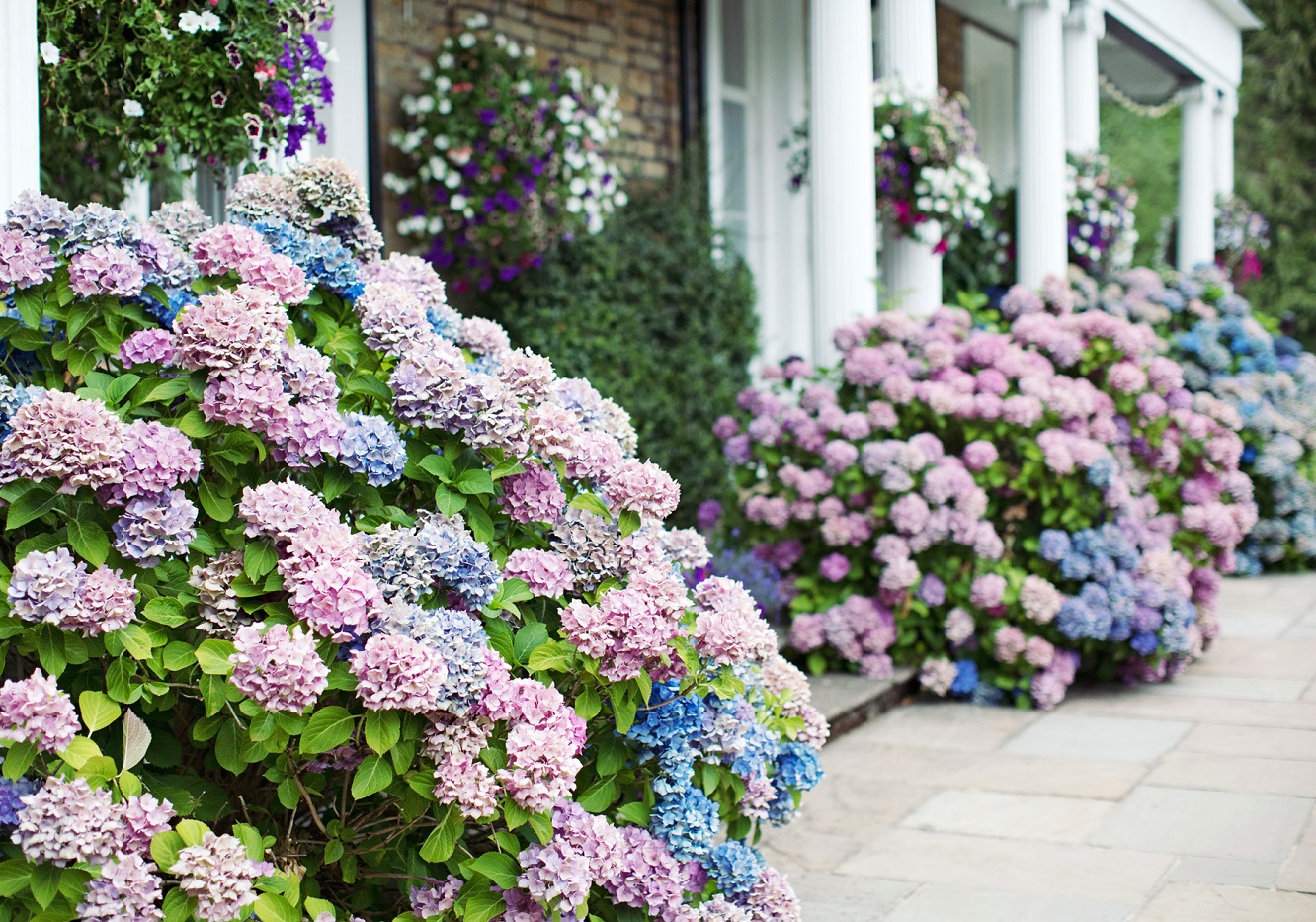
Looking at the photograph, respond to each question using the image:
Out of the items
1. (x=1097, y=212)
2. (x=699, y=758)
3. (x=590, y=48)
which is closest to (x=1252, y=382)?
(x=1097, y=212)

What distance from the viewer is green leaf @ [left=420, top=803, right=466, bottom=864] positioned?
1804 millimetres

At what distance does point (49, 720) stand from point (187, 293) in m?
0.78

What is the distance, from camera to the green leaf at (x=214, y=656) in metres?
1.71

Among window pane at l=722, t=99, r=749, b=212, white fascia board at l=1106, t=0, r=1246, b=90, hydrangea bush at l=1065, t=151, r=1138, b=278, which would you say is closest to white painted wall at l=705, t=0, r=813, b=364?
window pane at l=722, t=99, r=749, b=212

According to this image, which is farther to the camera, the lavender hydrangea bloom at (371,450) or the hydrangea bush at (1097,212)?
the hydrangea bush at (1097,212)

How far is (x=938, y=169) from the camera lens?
546cm

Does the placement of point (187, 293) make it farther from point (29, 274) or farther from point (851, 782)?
point (851, 782)

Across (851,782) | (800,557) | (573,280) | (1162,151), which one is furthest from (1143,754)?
(1162,151)

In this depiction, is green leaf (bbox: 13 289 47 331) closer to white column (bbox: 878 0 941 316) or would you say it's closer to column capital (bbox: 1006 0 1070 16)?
white column (bbox: 878 0 941 316)

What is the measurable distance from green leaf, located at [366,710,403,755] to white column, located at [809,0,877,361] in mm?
3526

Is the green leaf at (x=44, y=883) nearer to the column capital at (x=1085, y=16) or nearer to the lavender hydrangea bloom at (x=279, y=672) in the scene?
the lavender hydrangea bloom at (x=279, y=672)

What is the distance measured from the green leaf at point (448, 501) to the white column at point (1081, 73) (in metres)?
6.27

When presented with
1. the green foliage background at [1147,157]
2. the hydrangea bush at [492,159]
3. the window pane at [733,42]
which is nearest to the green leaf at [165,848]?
the hydrangea bush at [492,159]

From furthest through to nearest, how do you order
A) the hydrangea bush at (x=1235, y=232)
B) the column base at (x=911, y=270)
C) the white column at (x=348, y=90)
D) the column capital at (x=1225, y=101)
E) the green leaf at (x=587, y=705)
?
1. the hydrangea bush at (x=1235, y=232)
2. the column capital at (x=1225, y=101)
3. the column base at (x=911, y=270)
4. the white column at (x=348, y=90)
5. the green leaf at (x=587, y=705)
